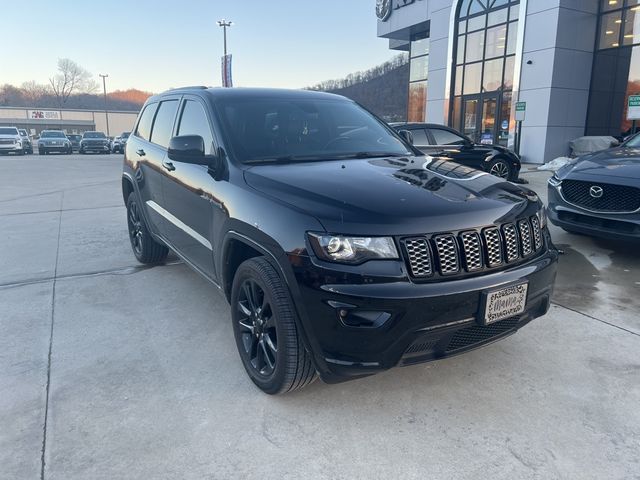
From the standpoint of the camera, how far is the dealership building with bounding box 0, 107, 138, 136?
70.4 metres

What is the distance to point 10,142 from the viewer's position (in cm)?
2781

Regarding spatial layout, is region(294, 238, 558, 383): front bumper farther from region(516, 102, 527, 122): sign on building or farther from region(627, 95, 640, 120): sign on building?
region(516, 102, 527, 122): sign on building

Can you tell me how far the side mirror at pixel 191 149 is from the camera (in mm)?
3129

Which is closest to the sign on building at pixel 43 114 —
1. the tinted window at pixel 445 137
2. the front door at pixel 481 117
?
the front door at pixel 481 117

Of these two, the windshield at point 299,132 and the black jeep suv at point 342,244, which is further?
the windshield at point 299,132

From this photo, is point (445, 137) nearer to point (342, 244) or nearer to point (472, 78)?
point (342, 244)

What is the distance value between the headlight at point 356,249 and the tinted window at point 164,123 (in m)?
2.48

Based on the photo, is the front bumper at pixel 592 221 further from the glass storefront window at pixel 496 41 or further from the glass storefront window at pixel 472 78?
the glass storefront window at pixel 472 78

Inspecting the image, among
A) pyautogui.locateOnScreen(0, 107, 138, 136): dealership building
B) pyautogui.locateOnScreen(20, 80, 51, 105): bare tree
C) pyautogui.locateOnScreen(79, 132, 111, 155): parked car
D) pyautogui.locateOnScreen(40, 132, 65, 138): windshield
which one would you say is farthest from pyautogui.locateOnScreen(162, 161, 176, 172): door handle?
pyautogui.locateOnScreen(20, 80, 51, 105): bare tree

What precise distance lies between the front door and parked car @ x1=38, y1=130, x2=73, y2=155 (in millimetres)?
25076

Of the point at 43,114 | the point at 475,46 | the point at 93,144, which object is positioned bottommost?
the point at 93,144

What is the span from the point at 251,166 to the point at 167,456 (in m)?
1.69

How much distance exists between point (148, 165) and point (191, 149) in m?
1.59

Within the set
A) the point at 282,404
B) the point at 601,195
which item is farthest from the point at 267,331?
the point at 601,195
